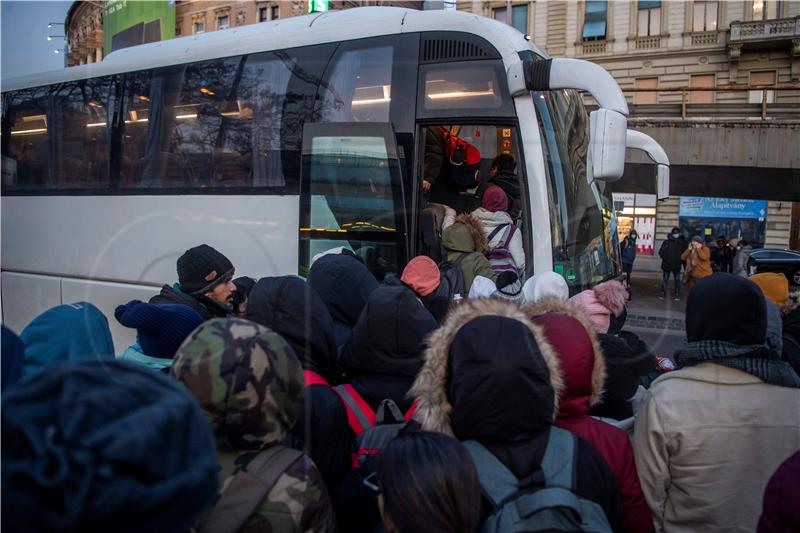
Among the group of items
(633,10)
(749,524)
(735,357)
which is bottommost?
(749,524)

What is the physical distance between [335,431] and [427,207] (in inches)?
142

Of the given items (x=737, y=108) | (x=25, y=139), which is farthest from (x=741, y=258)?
(x=25, y=139)

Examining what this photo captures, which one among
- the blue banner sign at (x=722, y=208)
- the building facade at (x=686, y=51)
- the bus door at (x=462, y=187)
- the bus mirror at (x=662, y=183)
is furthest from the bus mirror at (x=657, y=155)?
the blue banner sign at (x=722, y=208)

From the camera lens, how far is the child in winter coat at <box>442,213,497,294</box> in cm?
485

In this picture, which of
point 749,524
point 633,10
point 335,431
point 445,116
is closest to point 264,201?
point 445,116

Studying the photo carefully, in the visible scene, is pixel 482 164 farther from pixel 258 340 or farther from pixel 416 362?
pixel 258 340

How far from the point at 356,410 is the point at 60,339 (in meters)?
1.21

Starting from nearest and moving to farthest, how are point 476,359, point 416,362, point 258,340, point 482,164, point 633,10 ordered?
1. point 258,340
2. point 476,359
3. point 416,362
4. point 482,164
5. point 633,10

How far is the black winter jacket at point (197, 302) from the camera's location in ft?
11.7

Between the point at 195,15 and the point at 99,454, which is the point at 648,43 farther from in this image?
the point at 99,454

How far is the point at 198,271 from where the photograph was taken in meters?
3.69

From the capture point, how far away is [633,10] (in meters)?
23.7

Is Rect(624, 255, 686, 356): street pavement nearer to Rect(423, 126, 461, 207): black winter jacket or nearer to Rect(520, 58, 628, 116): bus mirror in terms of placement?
Rect(423, 126, 461, 207): black winter jacket

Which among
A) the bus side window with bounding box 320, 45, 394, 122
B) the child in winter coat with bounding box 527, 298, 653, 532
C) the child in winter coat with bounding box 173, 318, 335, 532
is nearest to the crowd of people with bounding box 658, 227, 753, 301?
the bus side window with bounding box 320, 45, 394, 122
